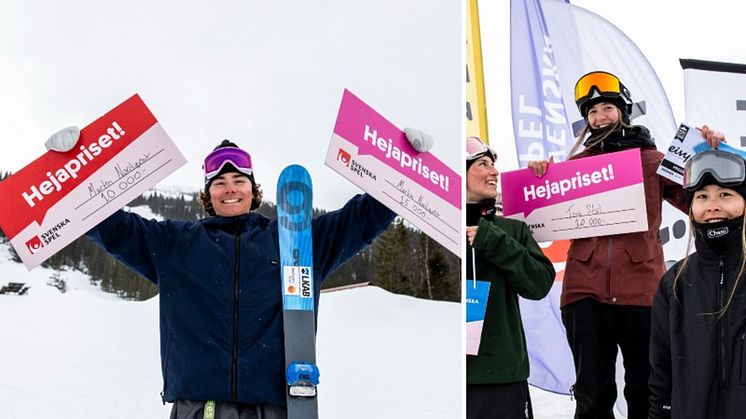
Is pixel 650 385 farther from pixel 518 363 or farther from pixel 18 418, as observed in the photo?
pixel 18 418

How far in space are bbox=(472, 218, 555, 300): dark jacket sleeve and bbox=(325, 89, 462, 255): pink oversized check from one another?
0.10 metres

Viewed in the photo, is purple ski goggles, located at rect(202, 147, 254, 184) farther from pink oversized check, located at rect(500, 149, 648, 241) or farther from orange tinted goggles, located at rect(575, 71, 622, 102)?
orange tinted goggles, located at rect(575, 71, 622, 102)

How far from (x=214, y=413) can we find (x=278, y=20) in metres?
18.2

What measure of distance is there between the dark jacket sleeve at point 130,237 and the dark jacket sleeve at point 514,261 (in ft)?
3.44

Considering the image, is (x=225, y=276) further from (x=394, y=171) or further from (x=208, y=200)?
(x=394, y=171)

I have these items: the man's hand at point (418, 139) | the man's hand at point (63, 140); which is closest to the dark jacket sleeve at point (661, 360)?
the man's hand at point (418, 139)

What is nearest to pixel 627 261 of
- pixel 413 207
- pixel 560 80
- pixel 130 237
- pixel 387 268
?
pixel 413 207

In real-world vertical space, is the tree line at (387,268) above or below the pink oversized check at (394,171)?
above

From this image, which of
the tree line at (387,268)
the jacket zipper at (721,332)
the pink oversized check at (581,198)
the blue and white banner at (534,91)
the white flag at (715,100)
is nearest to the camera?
the jacket zipper at (721,332)

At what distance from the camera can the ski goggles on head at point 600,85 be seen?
9.16 ft

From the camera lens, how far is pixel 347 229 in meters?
2.39

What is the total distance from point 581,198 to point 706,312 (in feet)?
2.23

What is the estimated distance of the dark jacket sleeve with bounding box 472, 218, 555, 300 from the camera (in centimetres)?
239

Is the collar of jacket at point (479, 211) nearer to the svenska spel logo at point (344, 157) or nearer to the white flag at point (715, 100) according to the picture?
the svenska spel logo at point (344, 157)
